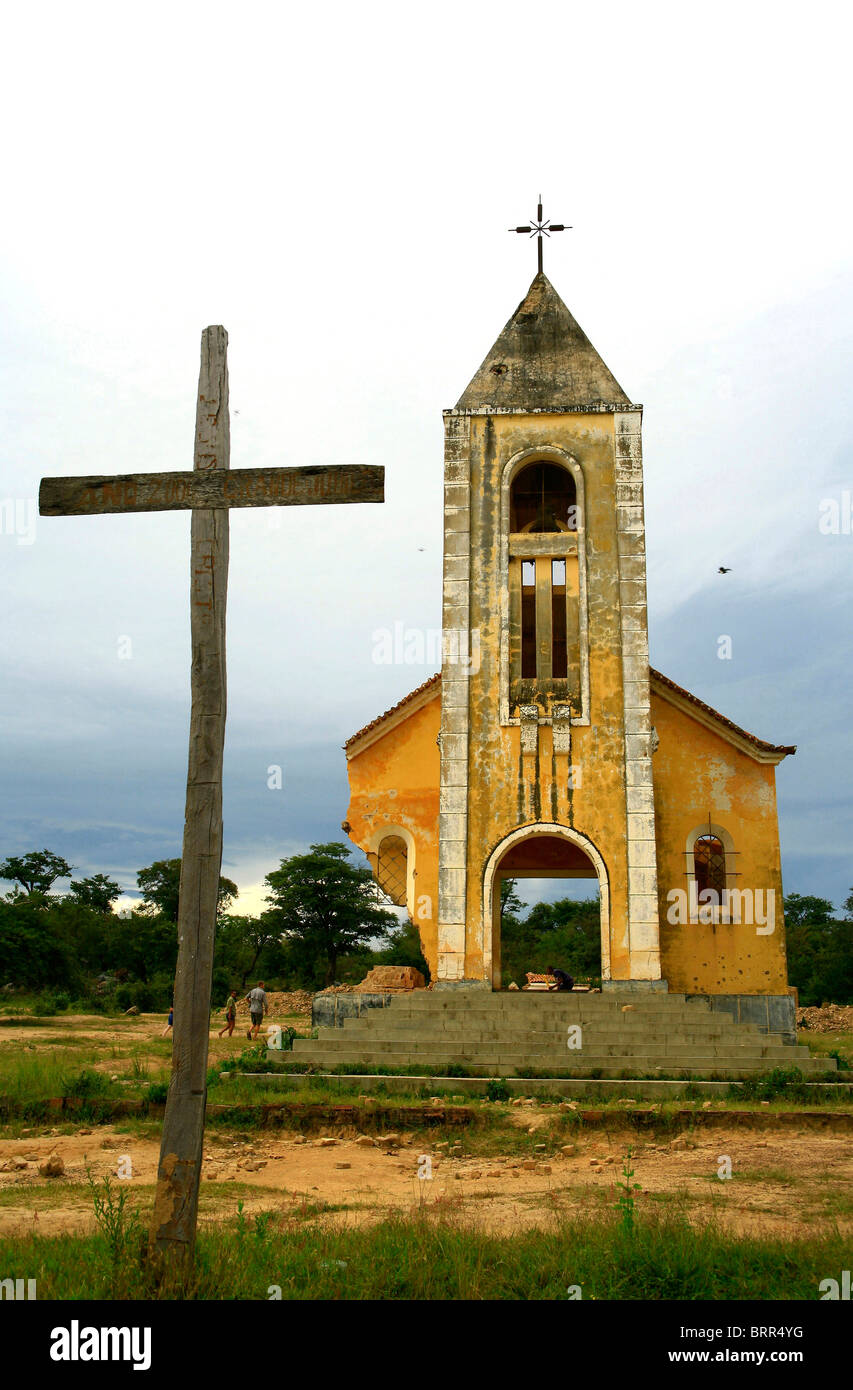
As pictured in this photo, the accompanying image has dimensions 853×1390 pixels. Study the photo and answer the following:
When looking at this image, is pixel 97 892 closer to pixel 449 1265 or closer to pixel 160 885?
pixel 160 885

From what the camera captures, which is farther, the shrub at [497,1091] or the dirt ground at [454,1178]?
the shrub at [497,1091]

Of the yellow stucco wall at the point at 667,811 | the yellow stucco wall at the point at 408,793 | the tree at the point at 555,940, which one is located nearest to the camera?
the yellow stucco wall at the point at 667,811

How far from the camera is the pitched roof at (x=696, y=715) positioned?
2191 cm

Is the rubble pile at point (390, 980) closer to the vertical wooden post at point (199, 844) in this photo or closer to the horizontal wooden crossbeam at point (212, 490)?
the vertical wooden post at point (199, 844)

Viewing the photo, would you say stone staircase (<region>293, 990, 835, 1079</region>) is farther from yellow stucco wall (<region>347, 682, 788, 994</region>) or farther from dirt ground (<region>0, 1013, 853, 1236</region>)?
yellow stucco wall (<region>347, 682, 788, 994</region>)

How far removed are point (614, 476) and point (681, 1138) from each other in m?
13.8

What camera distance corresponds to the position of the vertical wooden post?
564 cm

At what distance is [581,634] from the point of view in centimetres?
2086

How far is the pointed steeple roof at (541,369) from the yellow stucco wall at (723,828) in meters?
6.43

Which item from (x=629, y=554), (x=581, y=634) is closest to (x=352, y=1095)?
(x=581, y=634)

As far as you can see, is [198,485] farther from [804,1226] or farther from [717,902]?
[717,902]

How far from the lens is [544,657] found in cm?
2098

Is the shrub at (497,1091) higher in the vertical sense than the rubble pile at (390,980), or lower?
lower

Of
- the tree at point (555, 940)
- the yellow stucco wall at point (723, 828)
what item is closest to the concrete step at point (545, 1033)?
the yellow stucco wall at point (723, 828)
